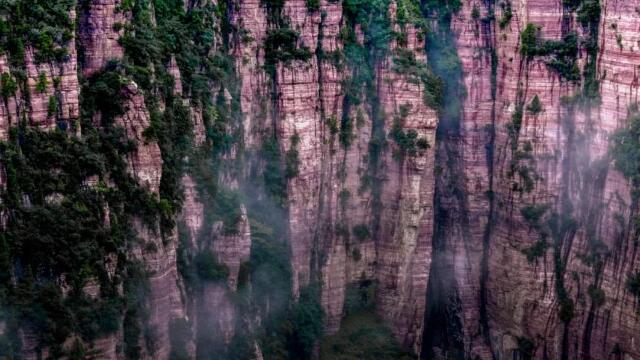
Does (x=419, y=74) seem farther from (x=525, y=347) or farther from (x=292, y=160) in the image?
(x=525, y=347)

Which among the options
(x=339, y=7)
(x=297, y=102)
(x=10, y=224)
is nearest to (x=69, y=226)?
(x=10, y=224)

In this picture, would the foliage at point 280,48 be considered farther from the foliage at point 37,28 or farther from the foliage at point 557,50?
the foliage at point 37,28

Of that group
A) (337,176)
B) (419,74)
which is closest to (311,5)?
(419,74)

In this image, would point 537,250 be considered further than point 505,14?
No

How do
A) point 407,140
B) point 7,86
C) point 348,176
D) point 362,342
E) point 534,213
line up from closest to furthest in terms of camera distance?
point 7,86 → point 534,213 → point 407,140 → point 362,342 → point 348,176

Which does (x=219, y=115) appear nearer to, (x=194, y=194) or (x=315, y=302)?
(x=194, y=194)

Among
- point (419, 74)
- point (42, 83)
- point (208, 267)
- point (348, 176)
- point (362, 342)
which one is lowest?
point (362, 342)

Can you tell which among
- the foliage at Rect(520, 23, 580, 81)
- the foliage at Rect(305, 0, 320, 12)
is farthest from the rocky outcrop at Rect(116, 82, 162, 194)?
the foliage at Rect(520, 23, 580, 81)

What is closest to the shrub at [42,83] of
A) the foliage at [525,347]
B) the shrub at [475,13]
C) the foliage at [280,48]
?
the foliage at [280,48]

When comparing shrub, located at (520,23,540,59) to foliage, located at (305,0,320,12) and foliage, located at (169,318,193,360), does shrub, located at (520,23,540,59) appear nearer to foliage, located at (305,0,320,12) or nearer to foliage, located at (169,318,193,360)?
foliage, located at (305,0,320,12)
